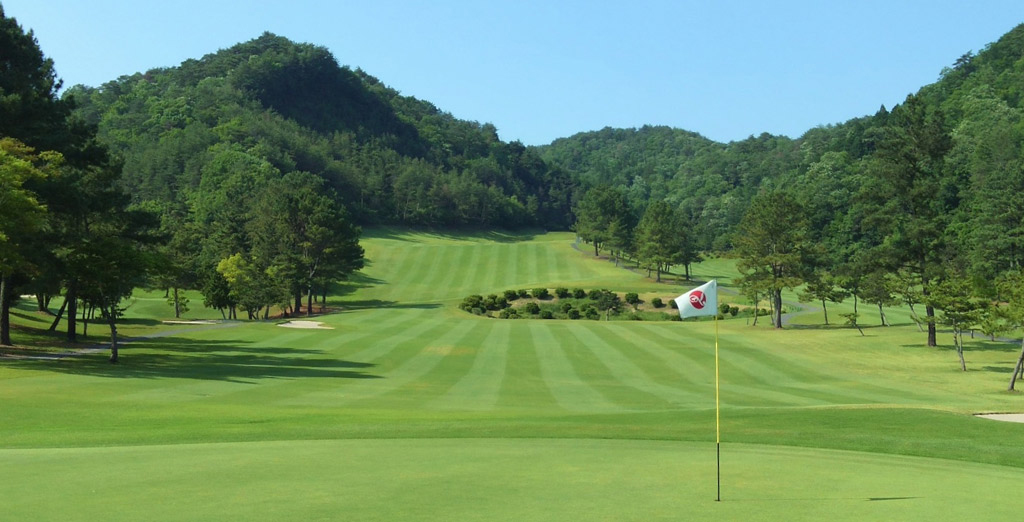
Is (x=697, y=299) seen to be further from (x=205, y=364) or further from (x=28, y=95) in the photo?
(x=28, y=95)

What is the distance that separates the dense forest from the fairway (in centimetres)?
566

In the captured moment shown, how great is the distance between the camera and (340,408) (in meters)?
27.0

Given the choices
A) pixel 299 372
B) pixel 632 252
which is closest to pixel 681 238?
pixel 632 252

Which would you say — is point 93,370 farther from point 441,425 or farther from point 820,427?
point 820,427

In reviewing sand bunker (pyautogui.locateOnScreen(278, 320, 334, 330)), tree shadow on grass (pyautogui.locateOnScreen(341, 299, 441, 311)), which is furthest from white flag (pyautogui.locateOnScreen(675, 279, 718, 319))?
tree shadow on grass (pyautogui.locateOnScreen(341, 299, 441, 311))

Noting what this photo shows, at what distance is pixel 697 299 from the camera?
13.9 metres

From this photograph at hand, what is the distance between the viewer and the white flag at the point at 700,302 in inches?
534

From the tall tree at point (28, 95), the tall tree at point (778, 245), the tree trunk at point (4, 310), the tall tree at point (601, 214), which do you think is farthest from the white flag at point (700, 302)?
the tall tree at point (601, 214)

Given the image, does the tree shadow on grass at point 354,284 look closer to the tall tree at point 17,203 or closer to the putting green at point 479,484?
the tall tree at point 17,203

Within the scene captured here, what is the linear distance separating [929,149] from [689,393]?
95.5ft

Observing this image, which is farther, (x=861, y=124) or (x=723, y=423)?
(x=861, y=124)

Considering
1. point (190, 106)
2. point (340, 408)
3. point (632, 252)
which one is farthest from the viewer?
point (190, 106)

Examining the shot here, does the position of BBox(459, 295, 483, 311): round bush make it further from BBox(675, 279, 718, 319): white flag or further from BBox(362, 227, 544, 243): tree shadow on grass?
BBox(675, 279, 718, 319): white flag

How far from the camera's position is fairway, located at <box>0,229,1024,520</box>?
423 inches
